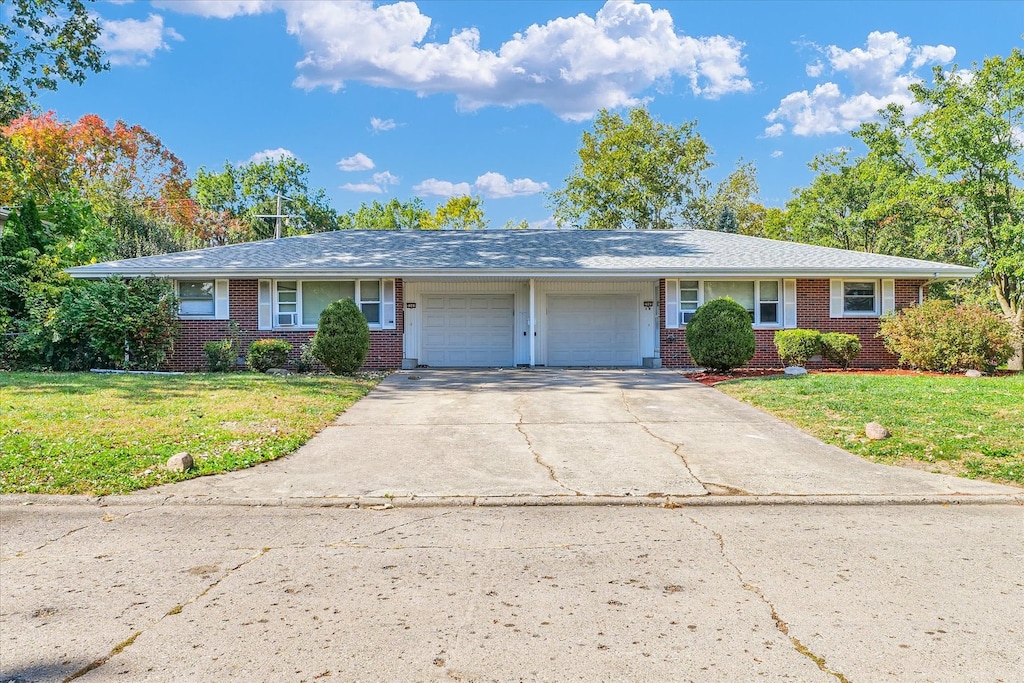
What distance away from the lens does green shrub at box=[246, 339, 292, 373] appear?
15.4 metres

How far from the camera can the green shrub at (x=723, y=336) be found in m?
13.7

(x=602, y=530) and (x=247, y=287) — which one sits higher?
(x=247, y=287)

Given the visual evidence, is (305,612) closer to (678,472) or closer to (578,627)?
(578,627)

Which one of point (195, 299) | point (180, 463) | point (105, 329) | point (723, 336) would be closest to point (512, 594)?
point (180, 463)

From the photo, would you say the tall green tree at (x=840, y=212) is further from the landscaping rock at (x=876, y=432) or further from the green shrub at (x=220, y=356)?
the green shrub at (x=220, y=356)

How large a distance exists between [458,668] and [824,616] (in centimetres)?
189

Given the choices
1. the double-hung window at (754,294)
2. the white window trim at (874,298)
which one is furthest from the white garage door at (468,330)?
the white window trim at (874,298)

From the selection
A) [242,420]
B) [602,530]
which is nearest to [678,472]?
[602,530]

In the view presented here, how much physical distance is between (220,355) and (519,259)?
25.8ft

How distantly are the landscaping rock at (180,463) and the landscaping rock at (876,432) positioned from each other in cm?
747

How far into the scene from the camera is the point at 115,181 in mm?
36031

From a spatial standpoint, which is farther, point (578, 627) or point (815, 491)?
point (815, 491)

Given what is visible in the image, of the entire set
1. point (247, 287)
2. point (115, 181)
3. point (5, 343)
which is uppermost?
point (115, 181)

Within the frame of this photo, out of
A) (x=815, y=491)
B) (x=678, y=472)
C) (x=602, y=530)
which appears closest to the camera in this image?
(x=602, y=530)
